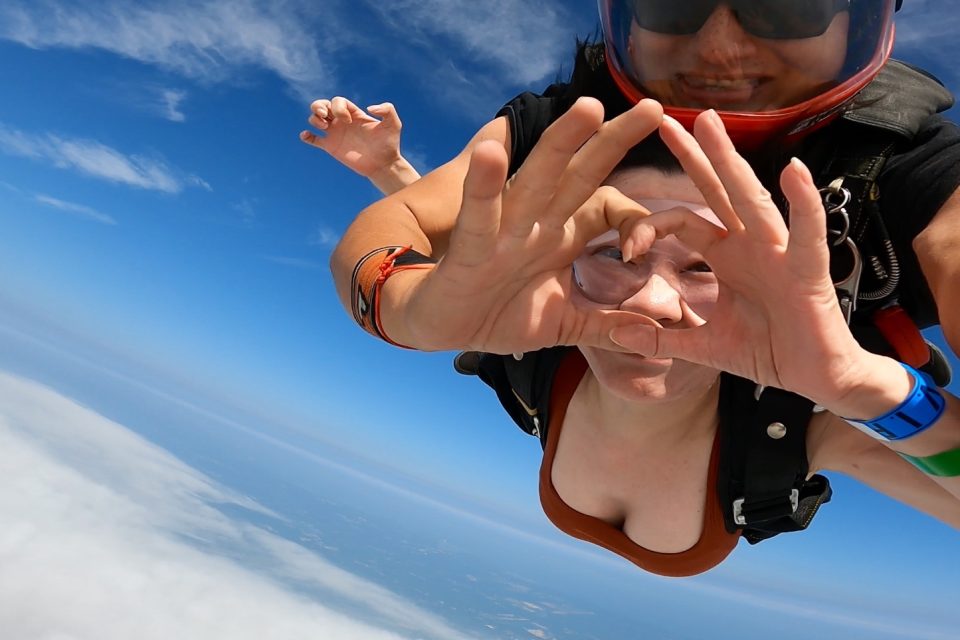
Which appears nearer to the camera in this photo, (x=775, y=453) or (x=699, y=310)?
(x=699, y=310)

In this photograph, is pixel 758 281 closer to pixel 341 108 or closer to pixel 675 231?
pixel 675 231

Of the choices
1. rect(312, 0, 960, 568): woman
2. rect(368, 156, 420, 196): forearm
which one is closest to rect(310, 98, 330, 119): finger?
rect(368, 156, 420, 196): forearm

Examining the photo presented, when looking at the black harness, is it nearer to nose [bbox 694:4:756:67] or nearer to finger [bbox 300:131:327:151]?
nose [bbox 694:4:756:67]

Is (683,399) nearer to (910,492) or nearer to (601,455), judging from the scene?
(601,455)

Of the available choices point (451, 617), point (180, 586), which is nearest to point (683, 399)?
point (180, 586)

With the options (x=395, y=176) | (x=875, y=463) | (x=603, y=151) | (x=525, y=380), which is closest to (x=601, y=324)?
(x=603, y=151)

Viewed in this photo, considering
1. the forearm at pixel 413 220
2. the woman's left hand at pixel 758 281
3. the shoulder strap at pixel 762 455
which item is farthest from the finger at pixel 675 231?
the shoulder strap at pixel 762 455
